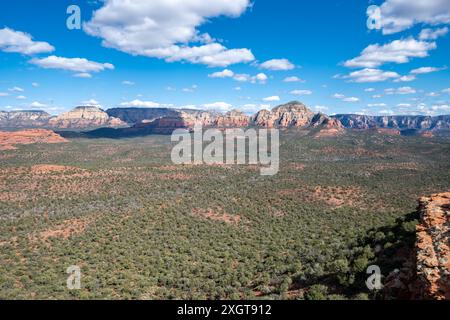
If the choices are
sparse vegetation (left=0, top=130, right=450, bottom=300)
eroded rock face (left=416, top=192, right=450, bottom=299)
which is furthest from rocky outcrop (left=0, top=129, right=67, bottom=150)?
eroded rock face (left=416, top=192, right=450, bottom=299)

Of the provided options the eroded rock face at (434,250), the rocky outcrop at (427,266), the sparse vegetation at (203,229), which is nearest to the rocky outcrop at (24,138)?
the sparse vegetation at (203,229)

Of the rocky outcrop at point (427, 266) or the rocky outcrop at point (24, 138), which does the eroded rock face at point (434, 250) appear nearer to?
the rocky outcrop at point (427, 266)

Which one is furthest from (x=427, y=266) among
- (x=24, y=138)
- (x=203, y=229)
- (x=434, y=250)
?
(x=24, y=138)

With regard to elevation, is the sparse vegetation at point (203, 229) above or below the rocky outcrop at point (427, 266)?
below

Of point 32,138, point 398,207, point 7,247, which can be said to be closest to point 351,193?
point 398,207

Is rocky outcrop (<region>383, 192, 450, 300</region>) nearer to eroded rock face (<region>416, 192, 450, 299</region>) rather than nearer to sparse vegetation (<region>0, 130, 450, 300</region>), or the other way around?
eroded rock face (<region>416, 192, 450, 299</region>)

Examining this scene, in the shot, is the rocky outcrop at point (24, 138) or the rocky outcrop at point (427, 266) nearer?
the rocky outcrop at point (427, 266)

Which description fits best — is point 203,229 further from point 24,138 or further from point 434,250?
point 24,138
